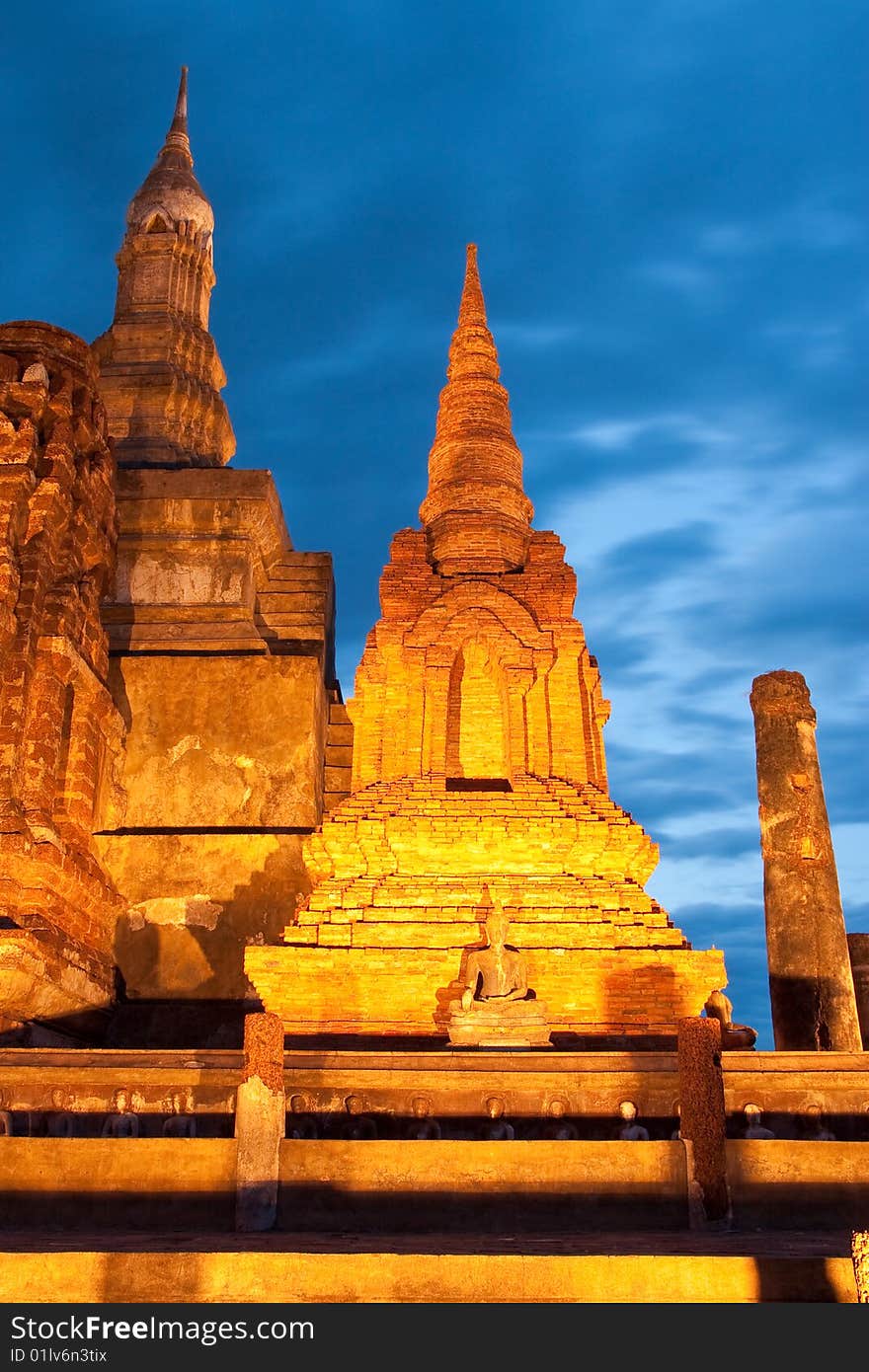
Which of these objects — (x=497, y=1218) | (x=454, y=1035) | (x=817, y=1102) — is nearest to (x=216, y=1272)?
(x=497, y=1218)

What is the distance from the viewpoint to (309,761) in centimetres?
2033

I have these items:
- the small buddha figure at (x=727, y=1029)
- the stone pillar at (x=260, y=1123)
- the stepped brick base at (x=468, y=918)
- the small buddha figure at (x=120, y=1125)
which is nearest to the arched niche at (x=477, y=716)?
the stepped brick base at (x=468, y=918)

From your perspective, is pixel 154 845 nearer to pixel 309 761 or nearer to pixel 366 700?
pixel 309 761

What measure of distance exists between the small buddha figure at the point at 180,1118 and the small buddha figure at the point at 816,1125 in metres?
5.44

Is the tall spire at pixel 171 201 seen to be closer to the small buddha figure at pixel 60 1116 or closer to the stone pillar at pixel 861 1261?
the small buddha figure at pixel 60 1116

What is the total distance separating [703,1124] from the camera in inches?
388

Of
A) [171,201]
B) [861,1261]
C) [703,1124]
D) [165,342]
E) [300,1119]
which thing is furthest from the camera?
[171,201]

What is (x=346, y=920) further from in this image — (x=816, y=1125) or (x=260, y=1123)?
(x=816, y=1125)

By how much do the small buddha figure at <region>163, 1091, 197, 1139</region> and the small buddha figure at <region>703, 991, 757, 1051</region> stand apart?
20.3ft

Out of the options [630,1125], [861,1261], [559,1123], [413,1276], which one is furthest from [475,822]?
[861,1261]

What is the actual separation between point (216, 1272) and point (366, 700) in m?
13.2

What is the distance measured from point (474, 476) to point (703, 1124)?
15028 mm

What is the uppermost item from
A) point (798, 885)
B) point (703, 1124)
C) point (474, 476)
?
point (474, 476)

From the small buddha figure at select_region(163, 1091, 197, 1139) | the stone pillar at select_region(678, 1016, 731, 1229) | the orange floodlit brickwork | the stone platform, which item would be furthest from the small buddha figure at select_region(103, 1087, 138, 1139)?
the orange floodlit brickwork
